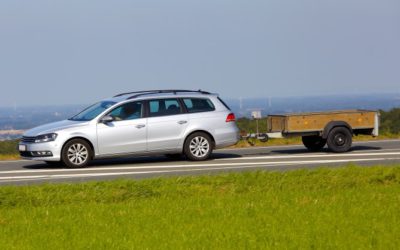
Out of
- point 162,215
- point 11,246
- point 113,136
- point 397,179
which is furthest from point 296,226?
point 113,136

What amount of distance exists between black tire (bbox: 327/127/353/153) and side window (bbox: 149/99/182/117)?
3642 millimetres

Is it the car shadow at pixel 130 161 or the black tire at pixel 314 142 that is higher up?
the black tire at pixel 314 142

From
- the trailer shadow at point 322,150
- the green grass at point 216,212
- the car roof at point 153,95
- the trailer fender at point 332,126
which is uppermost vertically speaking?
the car roof at point 153,95

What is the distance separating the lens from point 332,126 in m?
19.2

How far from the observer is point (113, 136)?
1770 centimetres

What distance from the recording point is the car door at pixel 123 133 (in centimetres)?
1769

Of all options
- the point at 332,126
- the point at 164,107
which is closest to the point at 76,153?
the point at 164,107

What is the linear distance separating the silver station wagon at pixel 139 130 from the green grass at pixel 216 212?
16.8 feet

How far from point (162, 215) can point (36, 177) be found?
261 inches

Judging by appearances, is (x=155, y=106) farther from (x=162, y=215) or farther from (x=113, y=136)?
(x=162, y=215)

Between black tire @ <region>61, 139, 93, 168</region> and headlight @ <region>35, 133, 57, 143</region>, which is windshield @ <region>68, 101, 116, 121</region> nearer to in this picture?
black tire @ <region>61, 139, 93, 168</region>

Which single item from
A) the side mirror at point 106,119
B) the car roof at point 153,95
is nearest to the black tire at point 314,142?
the car roof at point 153,95

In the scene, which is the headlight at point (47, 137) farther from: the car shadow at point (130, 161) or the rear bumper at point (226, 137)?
the rear bumper at point (226, 137)

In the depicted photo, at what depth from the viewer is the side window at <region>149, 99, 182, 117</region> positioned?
18.2m
